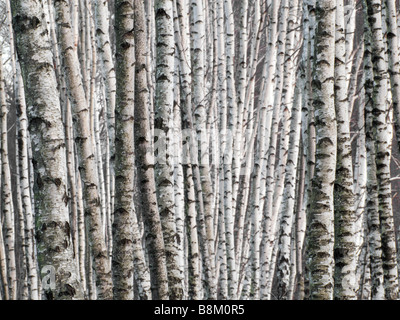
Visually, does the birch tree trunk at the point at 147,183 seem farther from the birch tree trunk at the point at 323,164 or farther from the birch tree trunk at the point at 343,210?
the birch tree trunk at the point at 343,210

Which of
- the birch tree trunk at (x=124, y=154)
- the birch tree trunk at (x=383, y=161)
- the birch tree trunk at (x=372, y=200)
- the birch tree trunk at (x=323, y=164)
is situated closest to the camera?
the birch tree trunk at (x=323, y=164)

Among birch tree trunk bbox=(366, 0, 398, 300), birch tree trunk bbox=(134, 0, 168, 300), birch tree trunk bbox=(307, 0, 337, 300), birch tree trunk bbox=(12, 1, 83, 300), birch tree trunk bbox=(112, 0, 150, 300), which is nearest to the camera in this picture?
birch tree trunk bbox=(12, 1, 83, 300)

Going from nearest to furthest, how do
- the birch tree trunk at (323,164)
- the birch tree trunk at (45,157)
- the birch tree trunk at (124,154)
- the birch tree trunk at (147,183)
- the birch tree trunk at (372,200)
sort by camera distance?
the birch tree trunk at (45,157)
the birch tree trunk at (323,164)
the birch tree trunk at (124,154)
the birch tree trunk at (147,183)
the birch tree trunk at (372,200)

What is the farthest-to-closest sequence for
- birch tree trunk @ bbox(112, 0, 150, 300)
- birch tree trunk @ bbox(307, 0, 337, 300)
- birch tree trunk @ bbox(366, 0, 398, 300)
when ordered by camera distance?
1. birch tree trunk @ bbox(366, 0, 398, 300)
2. birch tree trunk @ bbox(112, 0, 150, 300)
3. birch tree trunk @ bbox(307, 0, 337, 300)

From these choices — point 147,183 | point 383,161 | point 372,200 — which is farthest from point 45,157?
point 372,200

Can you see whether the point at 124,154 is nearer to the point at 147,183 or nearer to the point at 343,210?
the point at 147,183

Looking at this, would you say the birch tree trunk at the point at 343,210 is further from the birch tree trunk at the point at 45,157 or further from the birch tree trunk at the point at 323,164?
the birch tree trunk at the point at 45,157

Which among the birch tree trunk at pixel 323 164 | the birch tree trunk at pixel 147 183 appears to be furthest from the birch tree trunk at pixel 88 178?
the birch tree trunk at pixel 323 164

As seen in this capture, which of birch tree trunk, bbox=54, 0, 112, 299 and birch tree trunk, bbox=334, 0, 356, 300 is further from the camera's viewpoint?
birch tree trunk, bbox=54, 0, 112, 299

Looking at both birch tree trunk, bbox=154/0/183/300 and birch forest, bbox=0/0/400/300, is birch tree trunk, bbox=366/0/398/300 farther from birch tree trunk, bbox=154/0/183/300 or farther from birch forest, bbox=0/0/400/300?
birch tree trunk, bbox=154/0/183/300

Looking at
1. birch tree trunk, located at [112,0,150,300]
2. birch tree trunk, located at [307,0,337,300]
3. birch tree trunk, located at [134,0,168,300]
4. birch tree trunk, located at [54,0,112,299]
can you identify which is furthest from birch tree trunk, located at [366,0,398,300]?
birch tree trunk, located at [54,0,112,299]

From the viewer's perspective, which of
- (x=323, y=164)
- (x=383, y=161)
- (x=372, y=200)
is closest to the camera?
(x=323, y=164)

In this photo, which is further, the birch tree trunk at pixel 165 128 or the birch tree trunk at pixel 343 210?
the birch tree trunk at pixel 165 128
